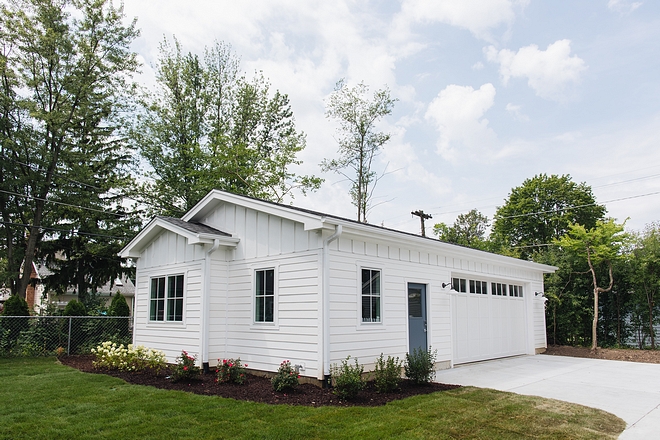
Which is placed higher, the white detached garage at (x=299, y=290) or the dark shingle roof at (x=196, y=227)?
the dark shingle roof at (x=196, y=227)

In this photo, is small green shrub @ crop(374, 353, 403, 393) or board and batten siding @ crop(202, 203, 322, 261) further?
board and batten siding @ crop(202, 203, 322, 261)

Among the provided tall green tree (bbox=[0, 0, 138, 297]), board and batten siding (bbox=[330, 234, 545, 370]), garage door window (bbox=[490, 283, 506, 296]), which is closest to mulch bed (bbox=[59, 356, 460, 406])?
board and batten siding (bbox=[330, 234, 545, 370])

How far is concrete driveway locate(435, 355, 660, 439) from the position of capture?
6296mm

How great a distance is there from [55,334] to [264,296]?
27.1 feet

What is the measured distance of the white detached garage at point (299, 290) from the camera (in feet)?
25.3

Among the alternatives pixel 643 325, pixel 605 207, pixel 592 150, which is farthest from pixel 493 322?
pixel 605 207

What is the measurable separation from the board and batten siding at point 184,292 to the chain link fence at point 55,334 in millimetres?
2903

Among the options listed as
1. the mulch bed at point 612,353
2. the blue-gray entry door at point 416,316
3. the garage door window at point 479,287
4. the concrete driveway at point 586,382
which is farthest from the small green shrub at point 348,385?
the mulch bed at point 612,353

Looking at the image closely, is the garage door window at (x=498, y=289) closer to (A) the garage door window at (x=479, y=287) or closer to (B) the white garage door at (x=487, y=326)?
(B) the white garage door at (x=487, y=326)

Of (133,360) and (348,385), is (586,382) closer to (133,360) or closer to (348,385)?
(348,385)

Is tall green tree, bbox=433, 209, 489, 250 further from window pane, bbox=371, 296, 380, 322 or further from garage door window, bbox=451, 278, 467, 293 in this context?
window pane, bbox=371, 296, 380, 322

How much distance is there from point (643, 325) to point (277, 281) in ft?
43.1

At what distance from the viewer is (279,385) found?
7.08 metres

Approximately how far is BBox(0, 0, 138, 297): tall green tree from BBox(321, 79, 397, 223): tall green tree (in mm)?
10177
